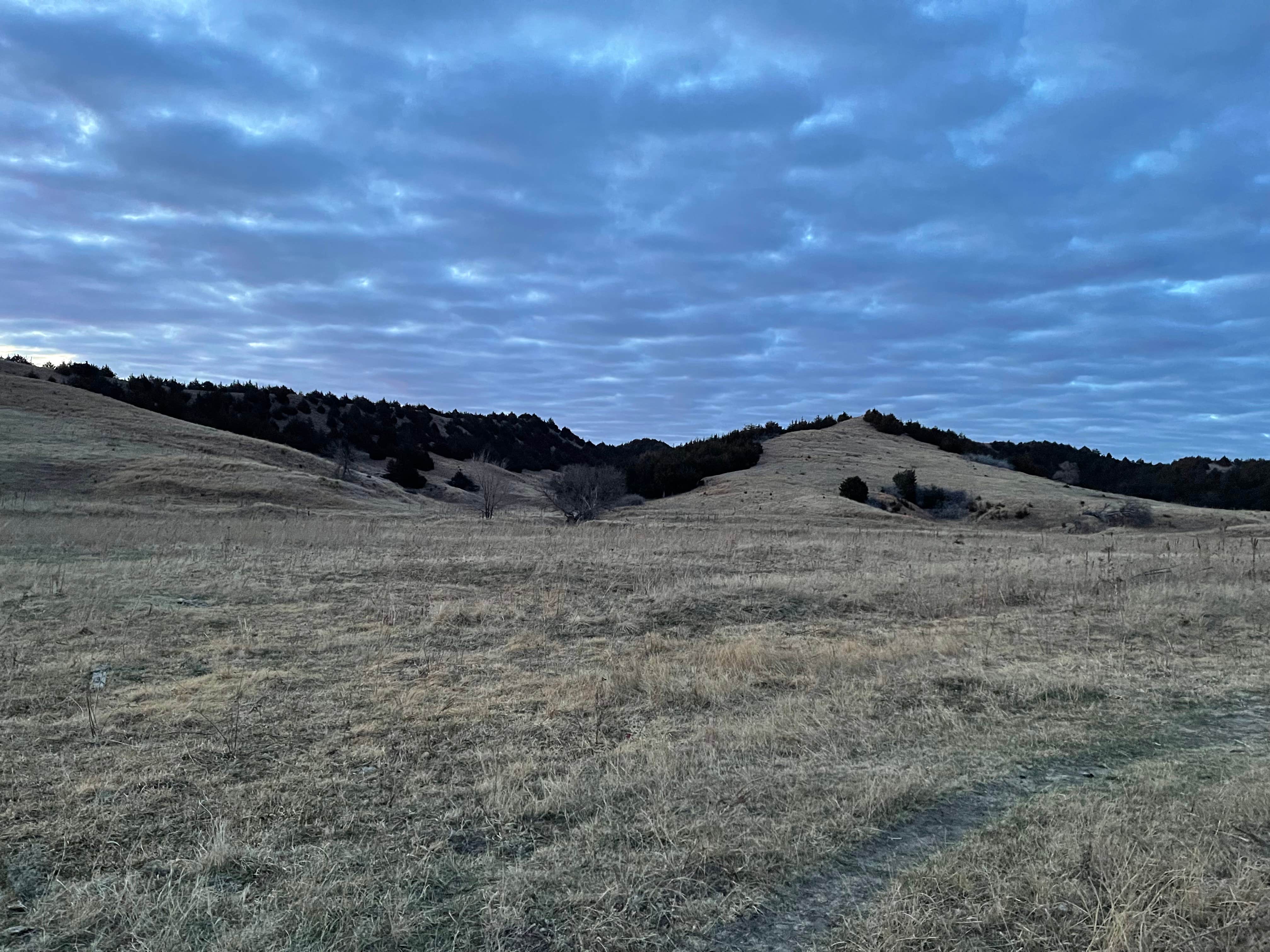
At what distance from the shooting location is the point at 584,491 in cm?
4153

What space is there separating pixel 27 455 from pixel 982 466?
227ft

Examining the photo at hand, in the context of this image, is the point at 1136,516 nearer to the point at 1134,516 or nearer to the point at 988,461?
the point at 1134,516

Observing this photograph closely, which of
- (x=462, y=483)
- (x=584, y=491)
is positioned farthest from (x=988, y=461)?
(x=462, y=483)

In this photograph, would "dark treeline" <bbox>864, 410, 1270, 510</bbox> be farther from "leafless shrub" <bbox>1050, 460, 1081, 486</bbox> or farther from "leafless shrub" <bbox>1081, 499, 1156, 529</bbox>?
"leafless shrub" <bbox>1081, 499, 1156, 529</bbox>

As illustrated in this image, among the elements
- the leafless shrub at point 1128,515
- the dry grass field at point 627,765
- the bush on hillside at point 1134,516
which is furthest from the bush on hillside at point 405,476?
the bush on hillside at point 1134,516

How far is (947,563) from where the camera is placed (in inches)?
782

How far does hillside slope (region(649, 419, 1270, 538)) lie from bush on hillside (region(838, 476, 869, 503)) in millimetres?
959

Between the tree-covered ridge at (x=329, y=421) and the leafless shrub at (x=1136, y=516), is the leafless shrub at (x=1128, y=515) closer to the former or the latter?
the leafless shrub at (x=1136, y=516)

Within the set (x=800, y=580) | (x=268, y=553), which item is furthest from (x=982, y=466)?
(x=268, y=553)

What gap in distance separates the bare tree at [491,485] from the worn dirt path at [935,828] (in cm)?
3434

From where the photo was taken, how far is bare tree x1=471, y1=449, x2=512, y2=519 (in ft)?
148

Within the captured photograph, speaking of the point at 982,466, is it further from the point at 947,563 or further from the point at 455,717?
the point at 455,717

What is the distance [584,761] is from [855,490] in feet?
159

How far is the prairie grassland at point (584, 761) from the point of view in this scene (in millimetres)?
3430
